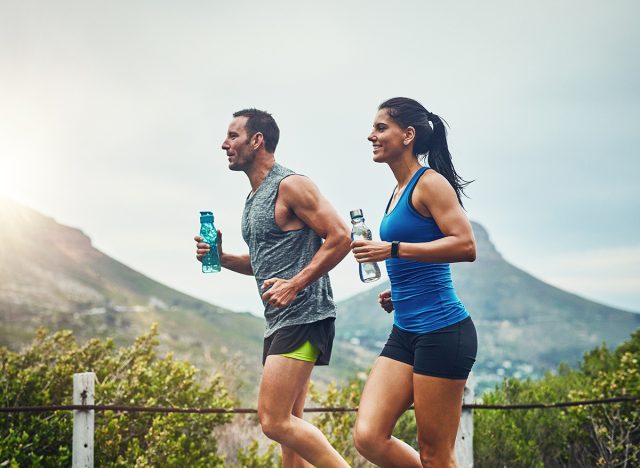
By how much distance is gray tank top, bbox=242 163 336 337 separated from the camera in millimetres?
3469

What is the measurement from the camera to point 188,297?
1697 inches

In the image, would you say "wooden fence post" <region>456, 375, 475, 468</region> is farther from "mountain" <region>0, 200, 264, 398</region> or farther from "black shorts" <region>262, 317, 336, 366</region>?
"mountain" <region>0, 200, 264, 398</region>

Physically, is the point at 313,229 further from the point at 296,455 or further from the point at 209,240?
the point at 296,455

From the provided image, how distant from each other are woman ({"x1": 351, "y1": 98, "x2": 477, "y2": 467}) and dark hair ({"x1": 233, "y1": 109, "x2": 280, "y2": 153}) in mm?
681

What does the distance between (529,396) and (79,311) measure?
3163cm

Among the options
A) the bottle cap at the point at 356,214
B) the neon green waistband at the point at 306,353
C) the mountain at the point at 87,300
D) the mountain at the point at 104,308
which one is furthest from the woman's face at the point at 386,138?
the mountain at the point at 87,300

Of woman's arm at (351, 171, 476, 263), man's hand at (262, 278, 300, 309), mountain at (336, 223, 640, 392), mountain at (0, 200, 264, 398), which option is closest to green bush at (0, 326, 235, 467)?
man's hand at (262, 278, 300, 309)

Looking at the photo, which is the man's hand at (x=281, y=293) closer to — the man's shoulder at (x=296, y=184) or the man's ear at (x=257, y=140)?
the man's shoulder at (x=296, y=184)

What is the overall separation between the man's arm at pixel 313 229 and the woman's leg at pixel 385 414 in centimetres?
54

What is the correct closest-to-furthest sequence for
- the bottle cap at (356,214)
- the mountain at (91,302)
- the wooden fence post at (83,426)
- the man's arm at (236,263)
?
the bottle cap at (356,214), the man's arm at (236,263), the wooden fence post at (83,426), the mountain at (91,302)

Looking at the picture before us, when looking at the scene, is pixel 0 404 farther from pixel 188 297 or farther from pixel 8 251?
pixel 188 297

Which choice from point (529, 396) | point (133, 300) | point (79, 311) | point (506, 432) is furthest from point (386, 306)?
point (133, 300)

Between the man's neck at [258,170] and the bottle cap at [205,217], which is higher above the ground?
the man's neck at [258,170]

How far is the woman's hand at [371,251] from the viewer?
2973 mm
